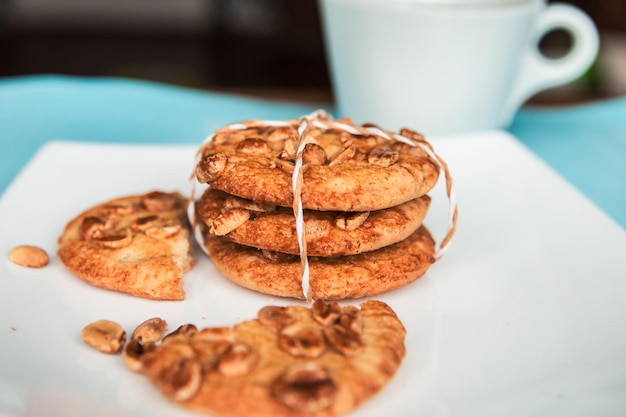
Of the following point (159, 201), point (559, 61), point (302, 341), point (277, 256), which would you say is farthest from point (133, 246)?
point (559, 61)

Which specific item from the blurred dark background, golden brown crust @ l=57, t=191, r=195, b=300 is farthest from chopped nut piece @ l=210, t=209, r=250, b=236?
the blurred dark background

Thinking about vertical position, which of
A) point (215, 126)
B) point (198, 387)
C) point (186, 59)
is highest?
point (198, 387)

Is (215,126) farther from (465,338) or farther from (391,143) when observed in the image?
(465,338)

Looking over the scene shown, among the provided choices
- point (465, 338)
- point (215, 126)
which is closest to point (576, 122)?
point (215, 126)

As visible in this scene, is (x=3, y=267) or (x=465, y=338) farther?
(x=3, y=267)

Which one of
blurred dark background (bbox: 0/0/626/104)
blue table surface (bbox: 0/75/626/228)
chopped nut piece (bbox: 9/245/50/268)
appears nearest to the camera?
chopped nut piece (bbox: 9/245/50/268)

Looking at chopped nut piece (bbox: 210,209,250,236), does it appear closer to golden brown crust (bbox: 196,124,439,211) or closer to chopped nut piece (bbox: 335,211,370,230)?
golden brown crust (bbox: 196,124,439,211)

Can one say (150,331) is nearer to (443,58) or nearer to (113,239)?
(113,239)
